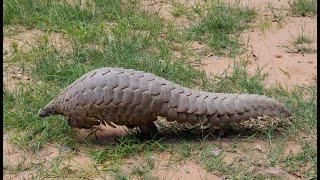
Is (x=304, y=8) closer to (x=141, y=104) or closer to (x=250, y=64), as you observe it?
(x=250, y=64)

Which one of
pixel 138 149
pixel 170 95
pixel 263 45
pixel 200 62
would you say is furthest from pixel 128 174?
pixel 263 45

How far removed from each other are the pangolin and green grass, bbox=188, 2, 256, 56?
167cm

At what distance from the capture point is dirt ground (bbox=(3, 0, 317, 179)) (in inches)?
146

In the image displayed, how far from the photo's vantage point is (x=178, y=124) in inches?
164

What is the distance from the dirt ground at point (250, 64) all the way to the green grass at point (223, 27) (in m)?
0.10

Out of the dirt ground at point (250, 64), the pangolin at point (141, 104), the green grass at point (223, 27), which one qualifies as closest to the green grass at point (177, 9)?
the dirt ground at point (250, 64)

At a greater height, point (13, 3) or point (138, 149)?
point (13, 3)

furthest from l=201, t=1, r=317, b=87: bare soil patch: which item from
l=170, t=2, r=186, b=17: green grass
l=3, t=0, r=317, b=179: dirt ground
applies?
l=170, t=2, r=186, b=17: green grass

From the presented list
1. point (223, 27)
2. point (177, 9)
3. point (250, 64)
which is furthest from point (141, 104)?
point (177, 9)

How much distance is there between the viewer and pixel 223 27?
5945 millimetres

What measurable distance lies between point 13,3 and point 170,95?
3122 millimetres

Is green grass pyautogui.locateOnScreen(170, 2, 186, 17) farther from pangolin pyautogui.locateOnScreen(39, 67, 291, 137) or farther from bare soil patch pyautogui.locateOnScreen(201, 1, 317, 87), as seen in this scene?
pangolin pyautogui.locateOnScreen(39, 67, 291, 137)

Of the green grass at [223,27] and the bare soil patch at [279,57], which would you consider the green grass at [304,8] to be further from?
the green grass at [223,27]

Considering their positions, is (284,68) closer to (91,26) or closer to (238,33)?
(238,33)
